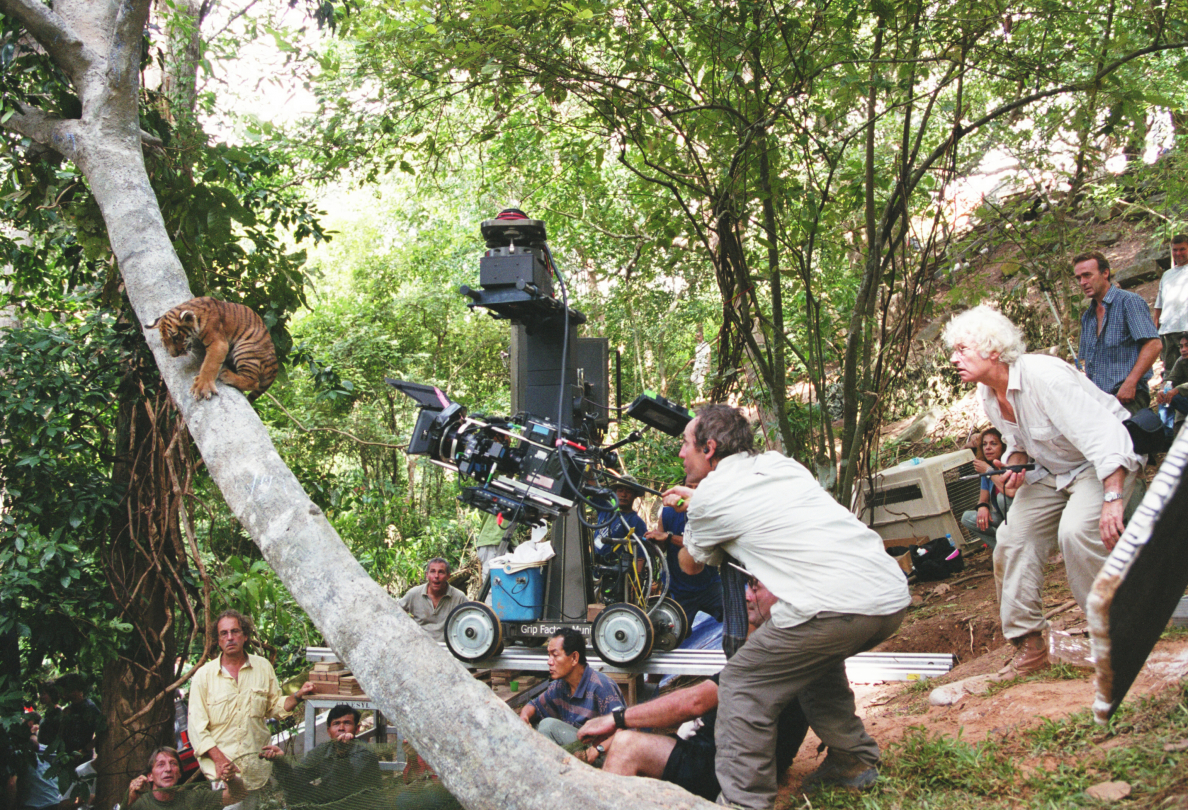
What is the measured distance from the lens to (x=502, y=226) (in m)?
5.10

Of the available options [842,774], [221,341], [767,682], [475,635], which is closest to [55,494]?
[221,341]

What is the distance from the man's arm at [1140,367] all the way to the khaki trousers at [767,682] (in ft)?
8.98

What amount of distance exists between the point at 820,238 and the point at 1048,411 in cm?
416

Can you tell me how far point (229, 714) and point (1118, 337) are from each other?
544 cm

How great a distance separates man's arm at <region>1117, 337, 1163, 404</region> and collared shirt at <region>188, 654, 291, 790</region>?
5132 millimetres

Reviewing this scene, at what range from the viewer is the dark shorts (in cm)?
320

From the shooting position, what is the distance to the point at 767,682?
285 centimetres

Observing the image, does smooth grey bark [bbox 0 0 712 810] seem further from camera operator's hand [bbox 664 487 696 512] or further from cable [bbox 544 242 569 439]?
cable [bbox 544 242 569 439]

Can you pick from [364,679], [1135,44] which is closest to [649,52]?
[1135,44]

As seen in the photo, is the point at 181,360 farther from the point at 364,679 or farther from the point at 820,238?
the point at 820,238

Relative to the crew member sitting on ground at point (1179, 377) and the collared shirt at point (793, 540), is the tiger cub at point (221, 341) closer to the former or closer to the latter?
the collared shirt at point (793, 540)

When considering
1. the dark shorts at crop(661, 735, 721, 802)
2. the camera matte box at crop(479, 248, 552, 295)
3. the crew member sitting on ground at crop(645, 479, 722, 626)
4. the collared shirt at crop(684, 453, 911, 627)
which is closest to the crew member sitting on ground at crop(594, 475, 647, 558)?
the crew member sitting on ground at crop(645, 479, 722, 626)

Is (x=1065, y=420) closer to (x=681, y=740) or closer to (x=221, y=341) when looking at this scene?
(x=681, y=740)

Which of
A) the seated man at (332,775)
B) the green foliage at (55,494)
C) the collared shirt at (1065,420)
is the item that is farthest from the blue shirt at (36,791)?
the collared shirt at (1065,420)
